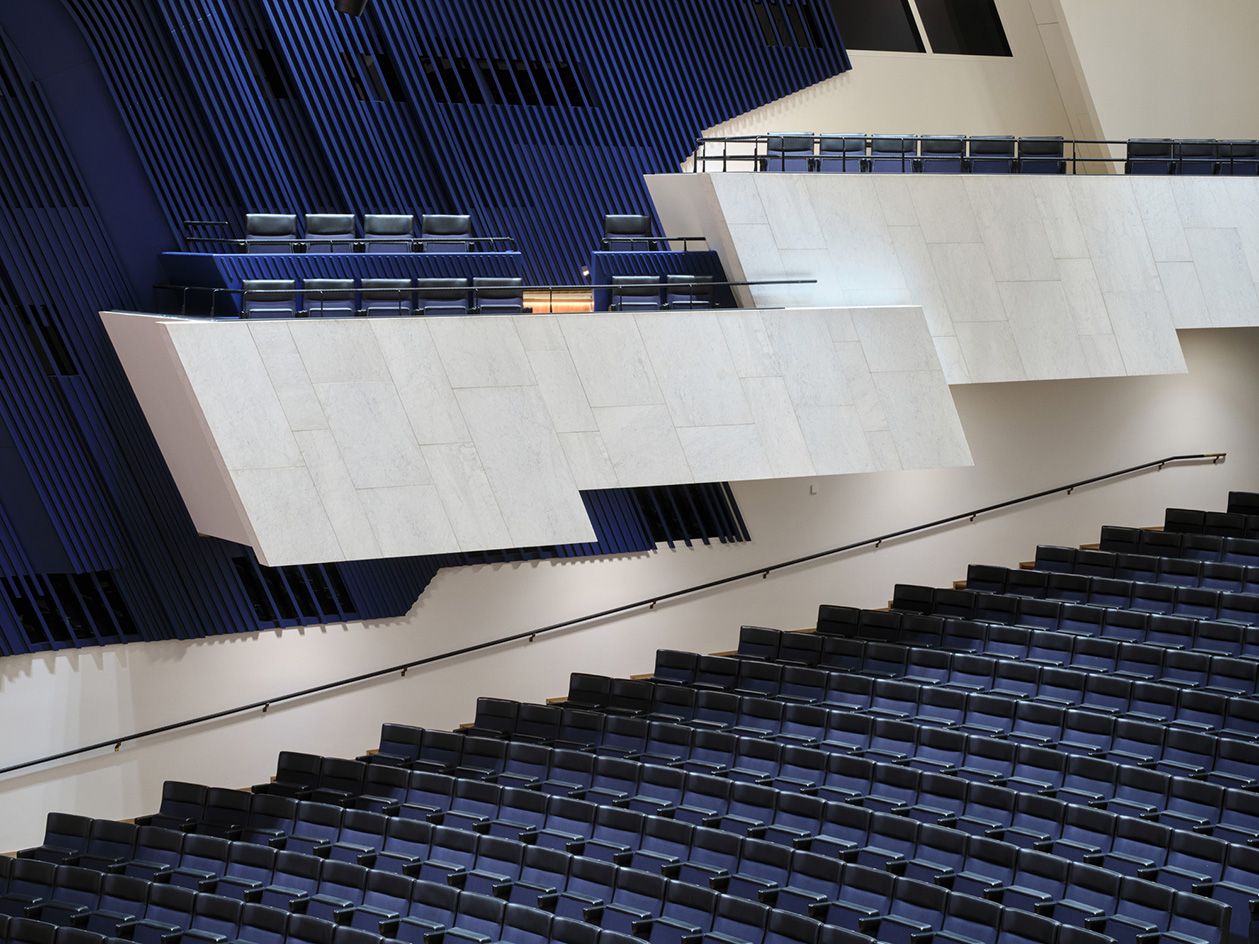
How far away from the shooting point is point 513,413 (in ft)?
29.3

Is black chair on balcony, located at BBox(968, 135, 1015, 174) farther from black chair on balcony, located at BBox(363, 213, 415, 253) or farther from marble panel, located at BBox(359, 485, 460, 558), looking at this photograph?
marble panel, located at BBox(359, 485, 460, 558)

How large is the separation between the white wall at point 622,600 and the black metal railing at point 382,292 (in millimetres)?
1989

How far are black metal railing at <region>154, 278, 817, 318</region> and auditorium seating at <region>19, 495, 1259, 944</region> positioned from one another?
2.14 m

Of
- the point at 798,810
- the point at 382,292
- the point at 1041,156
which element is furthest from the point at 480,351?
the point at 1041,156

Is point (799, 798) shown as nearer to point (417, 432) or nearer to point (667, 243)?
point (417, 432)

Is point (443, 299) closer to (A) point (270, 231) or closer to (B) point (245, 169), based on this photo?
(A) point (270, 231)

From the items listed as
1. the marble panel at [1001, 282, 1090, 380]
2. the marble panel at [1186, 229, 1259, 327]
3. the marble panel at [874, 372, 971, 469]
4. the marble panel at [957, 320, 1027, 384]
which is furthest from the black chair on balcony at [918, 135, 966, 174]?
the marble panel at [1186, 229, 1259, 327]

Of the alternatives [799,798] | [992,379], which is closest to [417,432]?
[799,798]

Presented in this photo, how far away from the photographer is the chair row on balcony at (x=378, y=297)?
339 inches

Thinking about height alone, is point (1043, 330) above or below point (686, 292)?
above

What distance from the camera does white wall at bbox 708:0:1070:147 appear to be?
11.9m

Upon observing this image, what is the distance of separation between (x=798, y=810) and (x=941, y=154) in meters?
5.05

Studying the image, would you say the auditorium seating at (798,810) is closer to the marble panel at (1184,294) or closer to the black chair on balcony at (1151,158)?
the marble panel at (1184,294)

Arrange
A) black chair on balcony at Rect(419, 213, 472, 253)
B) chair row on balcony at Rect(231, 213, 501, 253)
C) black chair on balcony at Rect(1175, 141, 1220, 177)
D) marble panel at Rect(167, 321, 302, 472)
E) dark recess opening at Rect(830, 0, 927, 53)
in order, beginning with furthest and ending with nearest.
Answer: dark recess opening at Rect(830, 0, 927, 53) < black chair on balcony at Rect(1175, 141, 1220, 177) < black chair on balcony at Rect(419, 213, 472, 253) < chair row on balcony at Rect(231, 213, 501, 253) < marble panel at Rect(167, 321, 302, 472)
